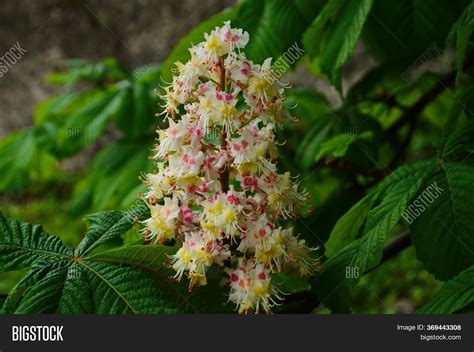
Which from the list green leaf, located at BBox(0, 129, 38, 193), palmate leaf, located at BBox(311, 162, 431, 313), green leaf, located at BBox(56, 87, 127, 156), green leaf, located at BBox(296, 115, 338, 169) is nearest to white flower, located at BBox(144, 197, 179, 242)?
palmate leaf, located at BBox(311, 162, 431, 313)

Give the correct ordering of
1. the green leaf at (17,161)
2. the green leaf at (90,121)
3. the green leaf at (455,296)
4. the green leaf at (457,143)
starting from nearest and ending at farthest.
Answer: the green leaf at (455,296), the green leaf at (457,143), the green leaf at (90,121), the green leaf at (17,161)

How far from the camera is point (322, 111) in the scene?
1684 mm

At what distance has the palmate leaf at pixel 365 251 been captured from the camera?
2.77ft

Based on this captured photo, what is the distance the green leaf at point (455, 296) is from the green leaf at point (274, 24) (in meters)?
0.59

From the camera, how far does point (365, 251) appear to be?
858 millimetres

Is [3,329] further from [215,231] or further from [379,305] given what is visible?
[379,305]

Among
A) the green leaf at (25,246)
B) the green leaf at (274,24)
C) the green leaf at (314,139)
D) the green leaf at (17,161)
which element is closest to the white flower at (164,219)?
the green leaf at (25,246)

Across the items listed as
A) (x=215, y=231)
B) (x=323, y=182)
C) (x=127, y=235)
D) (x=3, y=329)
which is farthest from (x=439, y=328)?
(x=323, y=182)

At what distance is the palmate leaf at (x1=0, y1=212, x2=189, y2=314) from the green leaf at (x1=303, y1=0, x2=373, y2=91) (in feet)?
1.55

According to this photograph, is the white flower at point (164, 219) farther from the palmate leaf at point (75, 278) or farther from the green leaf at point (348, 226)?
the green leaf at point (348, 226)

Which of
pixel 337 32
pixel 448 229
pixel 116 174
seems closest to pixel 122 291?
pixel 448 229

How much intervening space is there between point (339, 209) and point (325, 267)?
0.46 meters

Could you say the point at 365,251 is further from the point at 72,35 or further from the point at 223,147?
the point at 72,35

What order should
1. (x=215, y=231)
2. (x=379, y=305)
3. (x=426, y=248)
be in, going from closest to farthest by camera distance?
(x=215, y=231) < (x=426, y=248) < (x=379, y=305)
